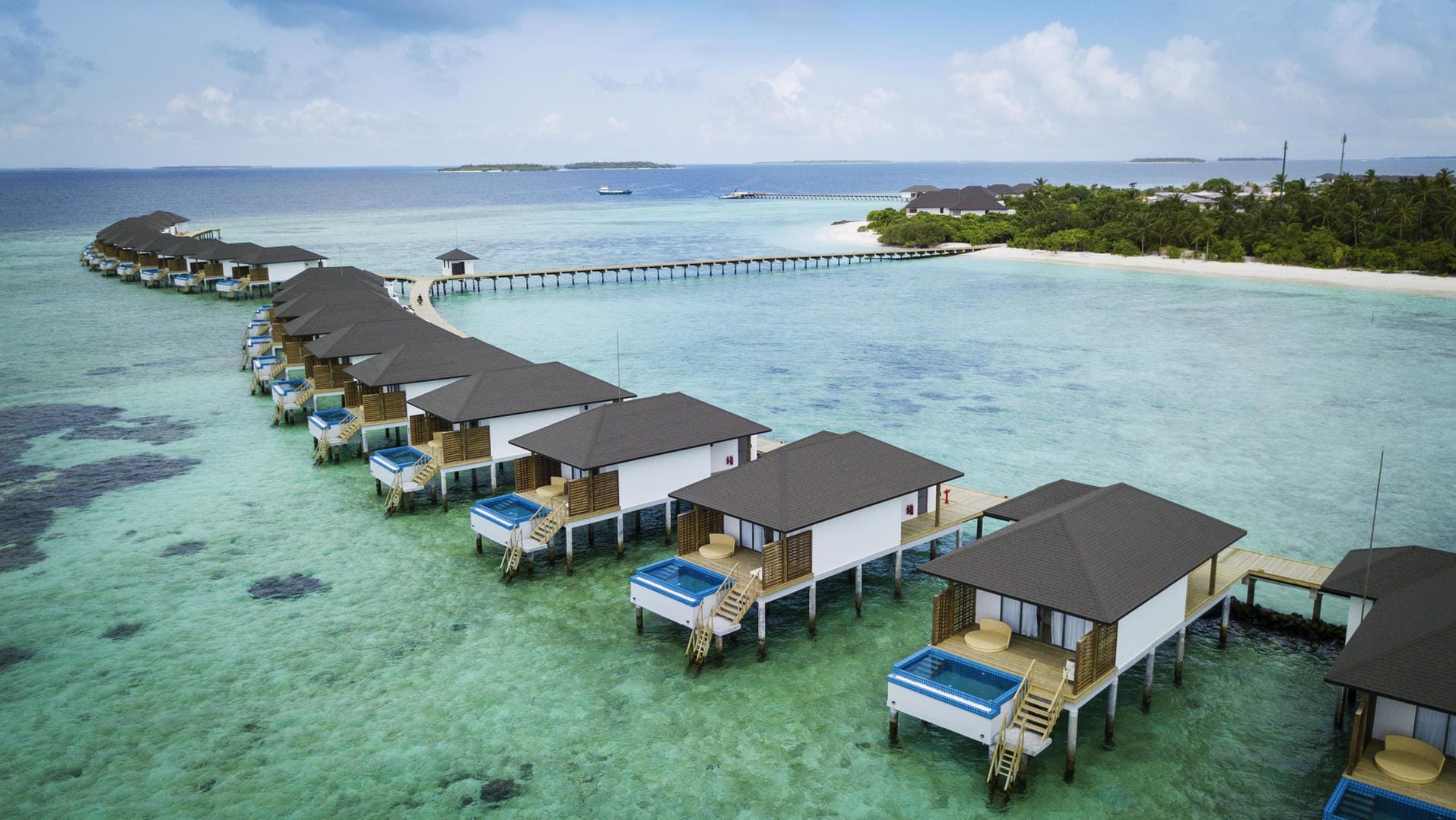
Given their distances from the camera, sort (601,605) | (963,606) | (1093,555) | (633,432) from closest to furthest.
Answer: (1093,555), (963,606), (601,605), (633,432)

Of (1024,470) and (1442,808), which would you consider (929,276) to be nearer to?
(1024,470)

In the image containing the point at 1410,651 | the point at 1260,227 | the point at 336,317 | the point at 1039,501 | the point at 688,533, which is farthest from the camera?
the point at 1260,227

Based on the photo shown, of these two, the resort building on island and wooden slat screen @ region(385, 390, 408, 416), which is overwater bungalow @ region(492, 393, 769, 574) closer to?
wooden slat screen @ region(385, 390, 408, 416)

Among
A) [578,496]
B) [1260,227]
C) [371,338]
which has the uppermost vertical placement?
[1260,227]

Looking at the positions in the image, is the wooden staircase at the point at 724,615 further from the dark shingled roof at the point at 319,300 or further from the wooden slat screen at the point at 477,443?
the dark shingled roof at the point at 319,300

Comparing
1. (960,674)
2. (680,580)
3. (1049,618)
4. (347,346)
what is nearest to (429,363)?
(347,346)

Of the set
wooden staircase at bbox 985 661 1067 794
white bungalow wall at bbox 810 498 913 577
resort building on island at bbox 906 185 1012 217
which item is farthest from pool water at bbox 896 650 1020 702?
resort building on island at bbox 906 185 1012 217

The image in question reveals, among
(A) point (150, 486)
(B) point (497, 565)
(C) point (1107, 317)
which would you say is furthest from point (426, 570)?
(C) point (1107, 317)

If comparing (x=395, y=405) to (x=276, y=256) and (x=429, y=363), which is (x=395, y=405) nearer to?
(x=429, y=363)
